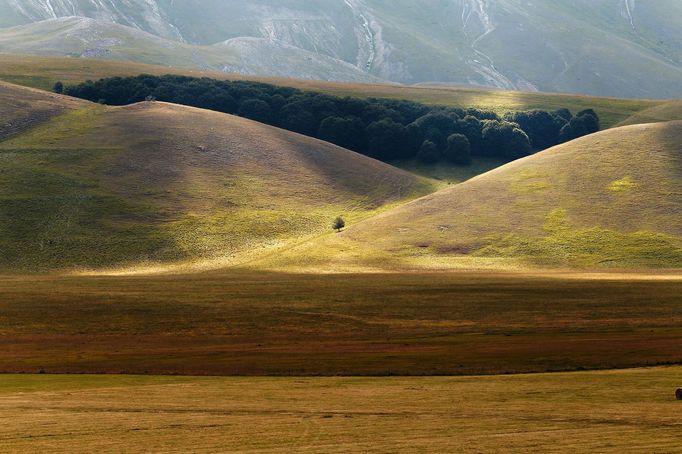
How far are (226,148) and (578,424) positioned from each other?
14310 cm

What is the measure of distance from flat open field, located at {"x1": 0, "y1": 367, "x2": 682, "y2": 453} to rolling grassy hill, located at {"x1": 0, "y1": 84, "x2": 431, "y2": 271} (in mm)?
81426

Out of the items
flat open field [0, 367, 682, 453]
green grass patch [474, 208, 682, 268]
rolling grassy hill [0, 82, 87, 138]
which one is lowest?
rolling grassy hill [0, 82, 87, 138]

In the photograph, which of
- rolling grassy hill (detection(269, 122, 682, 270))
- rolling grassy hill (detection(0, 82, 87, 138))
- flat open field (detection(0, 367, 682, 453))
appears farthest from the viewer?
rolling grassy hill (detection(0, 82, 87, 138))

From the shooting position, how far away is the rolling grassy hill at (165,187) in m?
134

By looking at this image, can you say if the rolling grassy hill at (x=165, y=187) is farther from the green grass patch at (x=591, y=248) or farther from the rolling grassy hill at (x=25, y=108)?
the green grass patch at (x=591, y=248)

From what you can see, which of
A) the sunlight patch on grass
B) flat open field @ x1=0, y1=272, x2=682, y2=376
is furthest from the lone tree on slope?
the sunlight patch on grass

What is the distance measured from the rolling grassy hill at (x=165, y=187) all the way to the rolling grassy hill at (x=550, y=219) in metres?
12.1

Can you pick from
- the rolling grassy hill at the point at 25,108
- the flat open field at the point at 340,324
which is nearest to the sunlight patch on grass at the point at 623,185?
the flat open field at the point at 340,324

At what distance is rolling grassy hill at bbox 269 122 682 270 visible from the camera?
12900 cm

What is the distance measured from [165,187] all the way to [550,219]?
58026mm

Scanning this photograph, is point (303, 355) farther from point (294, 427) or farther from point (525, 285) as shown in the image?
point (525, 285)

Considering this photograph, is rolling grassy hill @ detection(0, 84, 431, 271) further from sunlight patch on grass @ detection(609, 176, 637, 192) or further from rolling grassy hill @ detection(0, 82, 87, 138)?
sunlight patch on grass @ detection(609, 176, 637, 192)

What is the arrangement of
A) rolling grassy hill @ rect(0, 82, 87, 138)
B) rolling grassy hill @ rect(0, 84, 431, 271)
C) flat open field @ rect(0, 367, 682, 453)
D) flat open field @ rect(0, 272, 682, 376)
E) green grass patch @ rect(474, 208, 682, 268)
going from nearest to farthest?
1. flat open field @ rect(0, 367, 682, 453)
2. flat open field @ rect(0, 272, 682, 376)
3. green grass patch @ rect(474, 208, 682, 268)
4. rolling grassy hill @ rect(0, 84, 431, 271)
5. rolling grassy hill @ rect(0, 82, 87, 138)

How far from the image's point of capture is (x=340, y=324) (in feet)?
249
